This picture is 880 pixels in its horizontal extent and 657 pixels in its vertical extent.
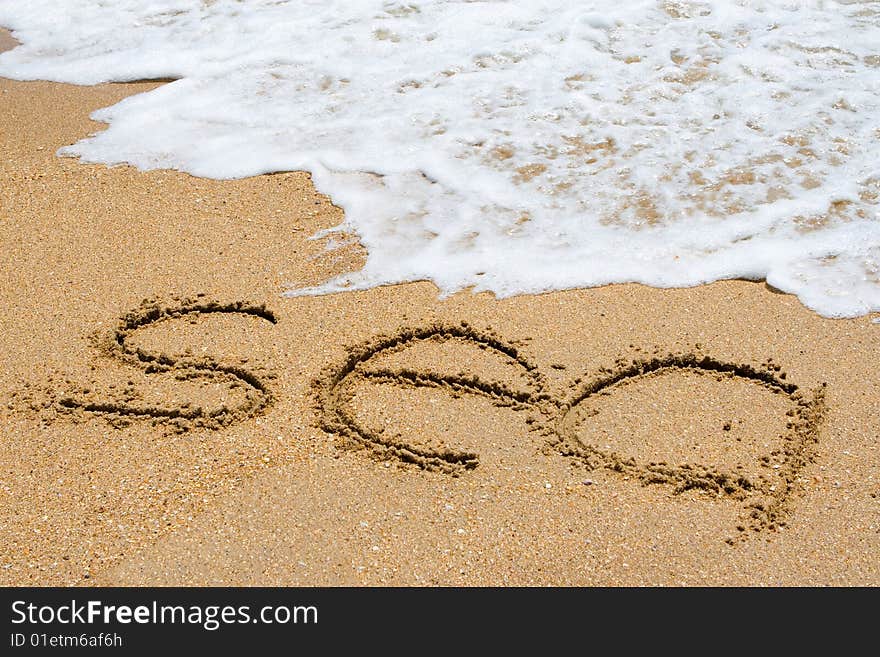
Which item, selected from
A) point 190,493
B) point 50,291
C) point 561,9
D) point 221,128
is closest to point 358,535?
point 190,493

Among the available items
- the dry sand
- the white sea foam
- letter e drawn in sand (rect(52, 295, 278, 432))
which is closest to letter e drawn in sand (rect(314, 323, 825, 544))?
the dry sand

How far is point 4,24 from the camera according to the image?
5816mm

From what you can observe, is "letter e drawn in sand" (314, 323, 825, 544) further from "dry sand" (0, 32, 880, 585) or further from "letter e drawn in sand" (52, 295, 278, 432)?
"letter e drawn in sand" (52, 295, 278, 432)

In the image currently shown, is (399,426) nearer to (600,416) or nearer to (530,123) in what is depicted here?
(600,416)

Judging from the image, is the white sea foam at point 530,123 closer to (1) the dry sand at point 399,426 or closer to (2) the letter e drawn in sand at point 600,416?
Result: (1) the dry sand at point 399,426

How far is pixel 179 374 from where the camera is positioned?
2930 mm

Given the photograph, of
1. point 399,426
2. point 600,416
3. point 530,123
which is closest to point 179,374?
point 399,426

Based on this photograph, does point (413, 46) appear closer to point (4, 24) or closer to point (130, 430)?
point (4, 24)

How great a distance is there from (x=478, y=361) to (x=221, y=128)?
2131mm

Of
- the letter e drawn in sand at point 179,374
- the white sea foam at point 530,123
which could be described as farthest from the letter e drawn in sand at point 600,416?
the white sea foam at point 530,123

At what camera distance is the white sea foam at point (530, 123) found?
355cm

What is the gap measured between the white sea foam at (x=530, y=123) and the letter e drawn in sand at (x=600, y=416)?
1.50 ft

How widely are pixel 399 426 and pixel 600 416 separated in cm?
59

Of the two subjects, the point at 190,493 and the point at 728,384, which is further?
the point at 728,384
